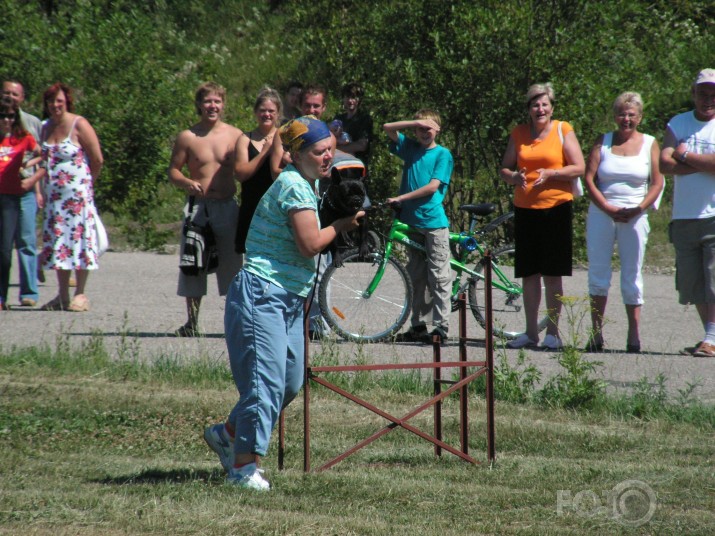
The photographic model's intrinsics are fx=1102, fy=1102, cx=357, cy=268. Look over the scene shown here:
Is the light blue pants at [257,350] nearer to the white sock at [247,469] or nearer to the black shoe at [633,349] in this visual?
the white sock at [247,469]

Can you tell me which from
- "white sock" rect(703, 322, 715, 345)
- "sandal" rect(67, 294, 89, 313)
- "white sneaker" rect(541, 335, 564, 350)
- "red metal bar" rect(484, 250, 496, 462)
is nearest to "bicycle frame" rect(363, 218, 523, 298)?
"white sneaker" rect(541, 335, 564, 350)

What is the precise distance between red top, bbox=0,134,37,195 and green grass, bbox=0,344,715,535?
2.86 metres

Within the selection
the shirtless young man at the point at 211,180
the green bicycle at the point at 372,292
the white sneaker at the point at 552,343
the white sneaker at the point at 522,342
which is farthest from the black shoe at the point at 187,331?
the white sneaker at the point at 552,343

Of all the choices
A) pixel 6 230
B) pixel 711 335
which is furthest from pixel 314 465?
pixel 6 230

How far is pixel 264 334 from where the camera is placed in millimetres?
5141

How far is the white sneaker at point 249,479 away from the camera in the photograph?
521 cm

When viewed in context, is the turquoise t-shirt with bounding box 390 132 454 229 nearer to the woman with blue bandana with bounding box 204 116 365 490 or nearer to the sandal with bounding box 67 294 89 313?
the sandal with bounding box 67 294 89 313

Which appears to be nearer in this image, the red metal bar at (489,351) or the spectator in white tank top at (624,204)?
the red metal bar at (489,351)

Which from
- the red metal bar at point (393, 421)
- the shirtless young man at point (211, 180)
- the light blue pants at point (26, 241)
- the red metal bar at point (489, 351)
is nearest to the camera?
the red metal bar at point (393, 421)

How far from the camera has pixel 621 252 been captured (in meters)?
9.25

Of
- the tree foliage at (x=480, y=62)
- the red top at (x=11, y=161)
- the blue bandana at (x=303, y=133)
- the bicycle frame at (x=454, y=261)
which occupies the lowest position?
the bicycle frame at (x=454, y=261)

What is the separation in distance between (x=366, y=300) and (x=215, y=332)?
142 cm

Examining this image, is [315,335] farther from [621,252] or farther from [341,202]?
[341,202]

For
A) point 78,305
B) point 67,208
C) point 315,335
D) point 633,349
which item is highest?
point 67,208
